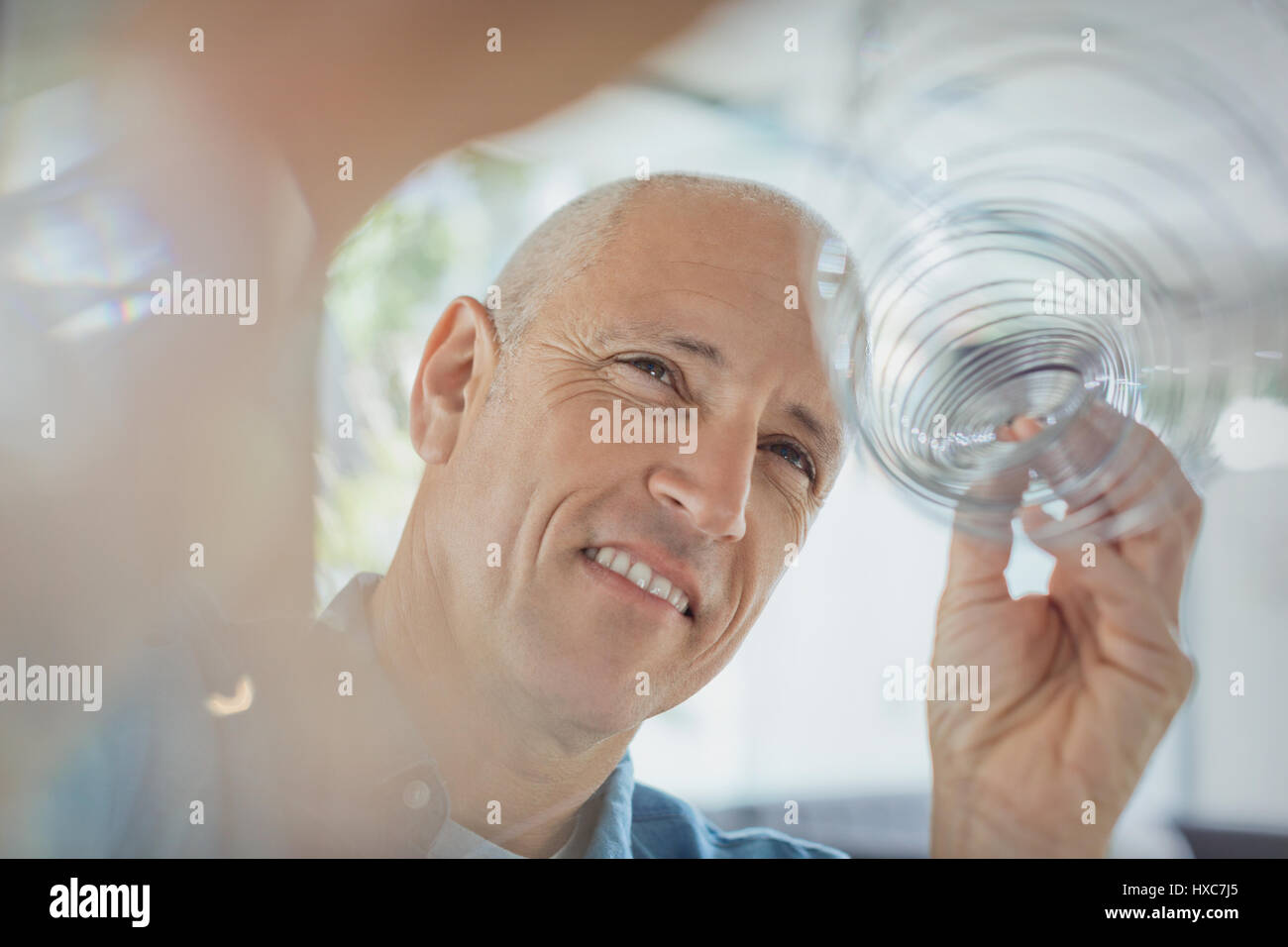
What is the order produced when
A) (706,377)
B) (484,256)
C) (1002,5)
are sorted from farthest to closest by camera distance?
(1002,5) < (484,256) < (706,377)

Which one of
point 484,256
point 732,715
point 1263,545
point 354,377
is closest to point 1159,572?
point 1263,545

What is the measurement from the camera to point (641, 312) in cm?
154

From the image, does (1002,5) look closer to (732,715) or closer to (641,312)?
(641,312)

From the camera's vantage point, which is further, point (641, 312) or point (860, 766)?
point (860, 766)

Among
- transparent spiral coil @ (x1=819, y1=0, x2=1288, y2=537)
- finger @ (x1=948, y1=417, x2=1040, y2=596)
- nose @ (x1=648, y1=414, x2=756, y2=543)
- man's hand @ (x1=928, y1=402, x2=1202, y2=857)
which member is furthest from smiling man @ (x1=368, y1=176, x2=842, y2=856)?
man's hand @ (x1=928, y1=402, x2=1202, y2=857)

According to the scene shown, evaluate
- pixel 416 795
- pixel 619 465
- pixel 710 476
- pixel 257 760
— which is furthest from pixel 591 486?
pixel 257 760

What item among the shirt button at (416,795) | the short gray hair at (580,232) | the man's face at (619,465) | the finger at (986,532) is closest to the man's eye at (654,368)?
the man's face at (619,465)

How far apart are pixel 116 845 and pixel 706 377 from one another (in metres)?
1.09

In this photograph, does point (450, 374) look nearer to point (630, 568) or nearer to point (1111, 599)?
point (630, 568)

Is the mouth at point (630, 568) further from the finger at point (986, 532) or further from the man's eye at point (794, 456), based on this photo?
the finger at point (986, 532)

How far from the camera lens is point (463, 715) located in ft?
5.14

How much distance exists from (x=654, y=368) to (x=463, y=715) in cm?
57

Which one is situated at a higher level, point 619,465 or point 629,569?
point 619,465

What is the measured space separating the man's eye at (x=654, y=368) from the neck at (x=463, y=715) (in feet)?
1.19
